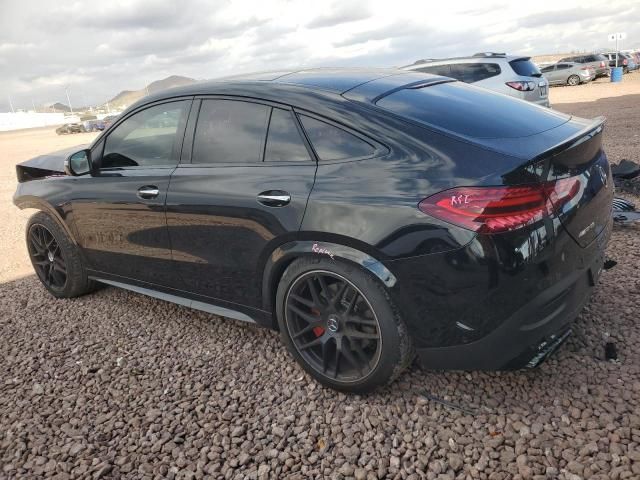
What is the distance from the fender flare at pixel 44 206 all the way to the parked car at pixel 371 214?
2.59ft

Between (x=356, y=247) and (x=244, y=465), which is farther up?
(x=356, y=247)

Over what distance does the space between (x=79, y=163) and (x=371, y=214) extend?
2.51 meters

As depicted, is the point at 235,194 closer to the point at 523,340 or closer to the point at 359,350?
the point at 359,350

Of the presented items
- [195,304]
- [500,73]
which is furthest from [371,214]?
[500,73]

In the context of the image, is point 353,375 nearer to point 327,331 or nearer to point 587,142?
point 327,331

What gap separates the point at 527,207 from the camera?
7.23ft

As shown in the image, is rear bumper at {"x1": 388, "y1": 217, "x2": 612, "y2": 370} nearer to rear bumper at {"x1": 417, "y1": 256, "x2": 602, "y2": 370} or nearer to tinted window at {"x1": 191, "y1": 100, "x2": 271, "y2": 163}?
rear bumper at {"x1": 417, "y1": 256, "x2": 602, "y2": 370}

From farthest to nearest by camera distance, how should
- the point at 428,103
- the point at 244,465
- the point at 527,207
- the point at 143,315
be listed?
the point at 143,315
the point at 428,103
the point at 244,465
the point at 527,207

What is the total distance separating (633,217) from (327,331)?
3.35 metres

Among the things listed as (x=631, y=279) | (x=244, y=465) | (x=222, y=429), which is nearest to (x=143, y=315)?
(x=222, y=429)

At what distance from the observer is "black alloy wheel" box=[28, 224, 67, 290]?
4.42m

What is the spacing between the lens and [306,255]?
8.69 ft

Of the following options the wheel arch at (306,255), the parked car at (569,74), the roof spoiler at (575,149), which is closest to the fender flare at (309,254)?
the wheel arch at (306,255)

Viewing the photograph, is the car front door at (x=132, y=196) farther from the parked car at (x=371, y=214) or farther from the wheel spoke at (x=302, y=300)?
the wheel spoke at (x=302, y=300)
